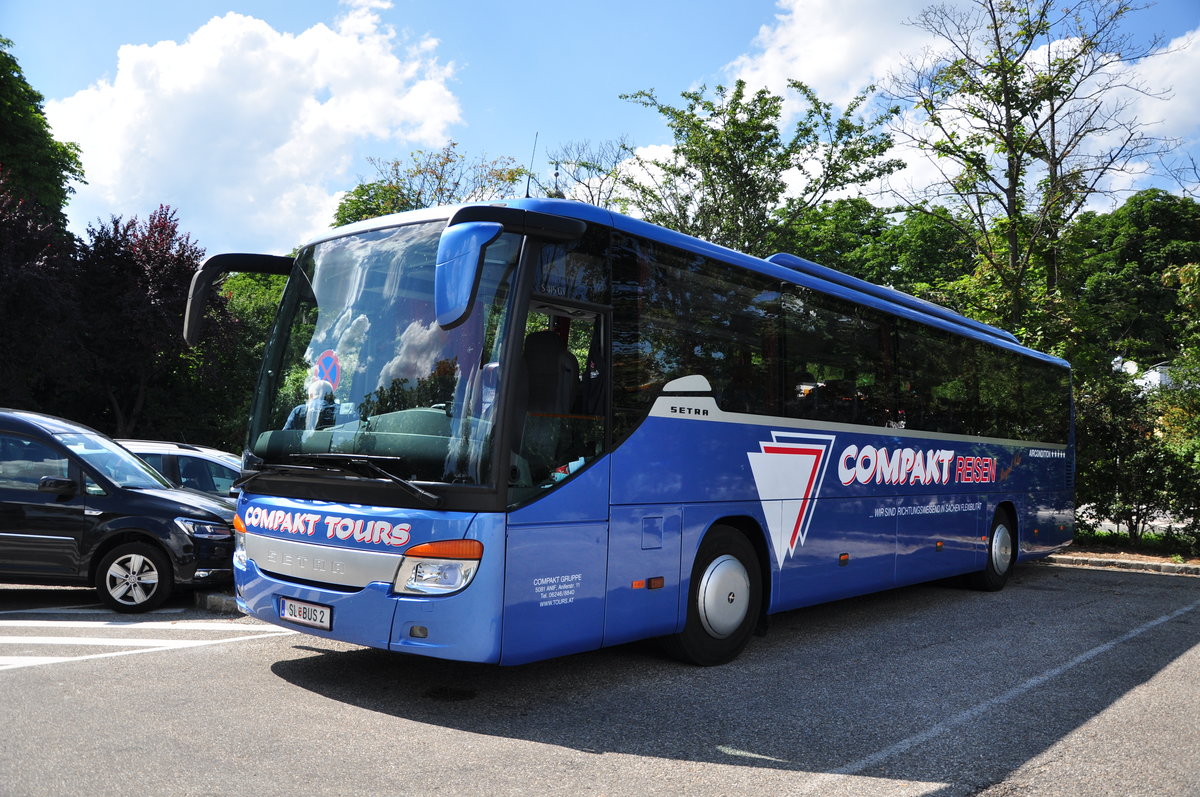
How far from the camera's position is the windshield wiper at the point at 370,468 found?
5.59 metres

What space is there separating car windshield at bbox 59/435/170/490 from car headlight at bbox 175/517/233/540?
67cm

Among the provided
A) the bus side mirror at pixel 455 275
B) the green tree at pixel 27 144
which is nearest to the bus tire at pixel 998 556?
the bus side mirror at pixel 455 275

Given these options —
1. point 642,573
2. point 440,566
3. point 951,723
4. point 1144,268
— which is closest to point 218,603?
point 440,566

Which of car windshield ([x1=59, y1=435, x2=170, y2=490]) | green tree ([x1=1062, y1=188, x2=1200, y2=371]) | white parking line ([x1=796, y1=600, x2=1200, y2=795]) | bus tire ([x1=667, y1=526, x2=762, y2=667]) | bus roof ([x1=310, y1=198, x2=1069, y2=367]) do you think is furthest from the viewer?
green tree ([x1=1062, y1=188, x2=1200, y2=371])

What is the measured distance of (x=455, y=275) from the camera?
16.6 feet

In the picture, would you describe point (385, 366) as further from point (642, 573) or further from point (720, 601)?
point (720, 601)

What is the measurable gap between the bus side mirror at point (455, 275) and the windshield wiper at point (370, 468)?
3.67 feet

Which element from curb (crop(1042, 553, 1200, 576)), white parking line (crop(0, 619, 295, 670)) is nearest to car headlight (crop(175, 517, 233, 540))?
white parking line (crop(0, 619, 295, 670))

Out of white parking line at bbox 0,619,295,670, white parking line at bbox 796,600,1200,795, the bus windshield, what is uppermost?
the bus windshield

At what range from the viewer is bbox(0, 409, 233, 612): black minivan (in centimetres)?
920

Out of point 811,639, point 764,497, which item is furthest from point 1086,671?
point 764,497

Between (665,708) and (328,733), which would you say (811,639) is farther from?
(328,733)

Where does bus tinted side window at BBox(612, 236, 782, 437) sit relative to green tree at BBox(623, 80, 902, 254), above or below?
below

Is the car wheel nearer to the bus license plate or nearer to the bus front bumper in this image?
the bus license plate
